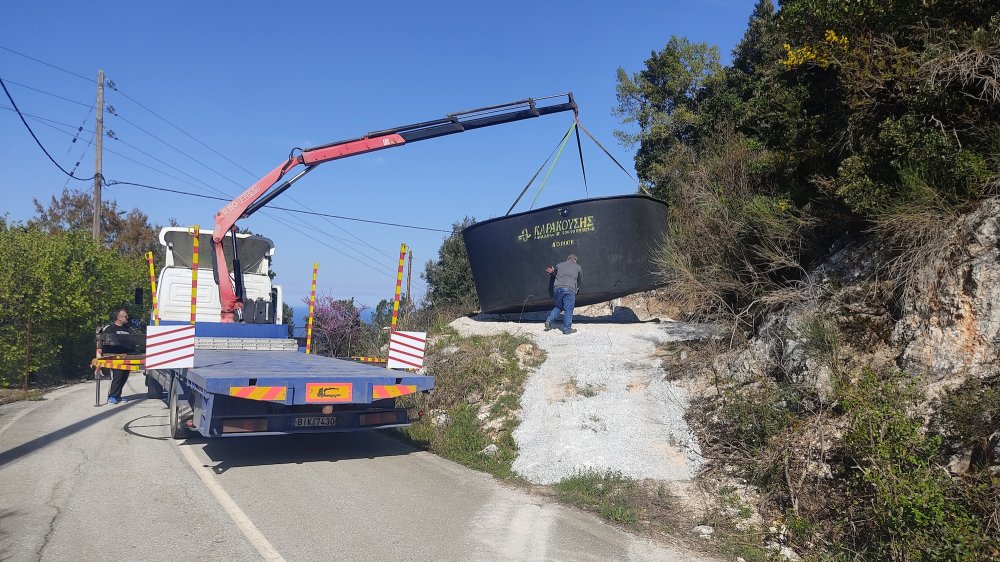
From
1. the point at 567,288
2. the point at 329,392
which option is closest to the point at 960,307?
the point at 329,392

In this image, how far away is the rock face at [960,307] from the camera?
5309 millimetres

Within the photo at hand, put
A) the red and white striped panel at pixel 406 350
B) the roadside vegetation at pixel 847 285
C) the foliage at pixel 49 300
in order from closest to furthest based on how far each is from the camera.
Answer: the roadside vegetation at pixel 847 285 < the red and white striped panel at pixel 406 350 < the foliage at pixel 49 300

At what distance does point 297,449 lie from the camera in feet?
27.4

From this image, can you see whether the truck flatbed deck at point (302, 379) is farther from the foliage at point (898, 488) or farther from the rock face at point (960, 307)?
the rock face at point (960, 307)

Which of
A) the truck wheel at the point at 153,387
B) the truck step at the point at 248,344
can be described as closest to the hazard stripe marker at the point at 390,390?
the truck step at the point at 248,344

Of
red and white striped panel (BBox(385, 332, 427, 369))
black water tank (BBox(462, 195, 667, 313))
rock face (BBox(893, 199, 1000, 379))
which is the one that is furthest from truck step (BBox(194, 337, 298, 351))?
rock face (BBox(893, 199, 1000, 379))

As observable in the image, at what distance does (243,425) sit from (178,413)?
6.51 feet

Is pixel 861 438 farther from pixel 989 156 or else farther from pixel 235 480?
pixel 235 480

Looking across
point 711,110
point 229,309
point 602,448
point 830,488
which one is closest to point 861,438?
point 830,488

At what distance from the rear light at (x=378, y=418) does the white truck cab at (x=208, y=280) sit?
5.82 m

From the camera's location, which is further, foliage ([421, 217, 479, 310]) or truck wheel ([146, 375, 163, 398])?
foliage ([421, 217, 479, 310])

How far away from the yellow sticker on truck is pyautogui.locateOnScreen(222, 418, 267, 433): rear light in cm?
61

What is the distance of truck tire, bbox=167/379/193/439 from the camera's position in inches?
327

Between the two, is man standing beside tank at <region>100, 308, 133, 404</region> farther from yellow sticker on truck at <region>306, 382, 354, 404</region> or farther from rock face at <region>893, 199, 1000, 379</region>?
rock face at <region>893, 199, 1000, 379</region>
